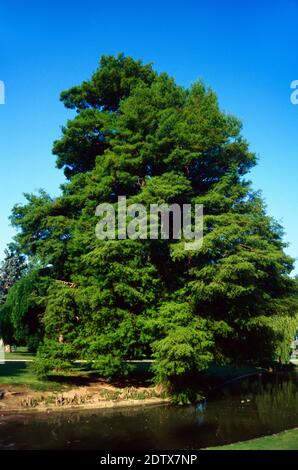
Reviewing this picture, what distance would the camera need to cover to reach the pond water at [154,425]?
13.4 metres

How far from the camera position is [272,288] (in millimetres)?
27500

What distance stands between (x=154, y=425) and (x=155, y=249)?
9.58 metres

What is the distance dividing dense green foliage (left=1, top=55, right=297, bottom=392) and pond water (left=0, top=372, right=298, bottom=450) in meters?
2.30

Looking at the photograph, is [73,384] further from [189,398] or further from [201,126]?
[201,126]

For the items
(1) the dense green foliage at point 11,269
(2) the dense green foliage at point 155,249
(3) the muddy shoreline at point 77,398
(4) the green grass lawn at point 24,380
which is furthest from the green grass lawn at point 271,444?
(1) the dense green foliage at point 11,269

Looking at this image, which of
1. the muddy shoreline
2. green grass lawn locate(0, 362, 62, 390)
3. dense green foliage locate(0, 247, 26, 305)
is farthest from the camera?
dense green foliage locate(0, 247, 26, 305)

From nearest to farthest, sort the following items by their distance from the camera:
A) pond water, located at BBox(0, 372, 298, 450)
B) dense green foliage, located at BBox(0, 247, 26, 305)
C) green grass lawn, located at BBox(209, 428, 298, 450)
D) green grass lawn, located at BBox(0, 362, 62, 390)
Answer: green grass lawn, located at BBox(209, 428, 298, 450) < pond water, located at BBox(0, 372, 298, 450) < green grass lawn, located at BBox(0, 362, 62, 390) < dense green foliage, located at BBox(0, 247, 26, 305)

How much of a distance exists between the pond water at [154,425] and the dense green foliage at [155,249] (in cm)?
230

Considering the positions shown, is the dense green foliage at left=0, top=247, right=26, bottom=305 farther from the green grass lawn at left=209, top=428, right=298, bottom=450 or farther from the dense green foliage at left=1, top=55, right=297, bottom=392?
the green grass lawn at left=209, top=428, right=298, bottom=450

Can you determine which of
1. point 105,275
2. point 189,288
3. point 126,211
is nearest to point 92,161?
point 126,211

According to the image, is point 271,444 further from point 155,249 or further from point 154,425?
point 155,249

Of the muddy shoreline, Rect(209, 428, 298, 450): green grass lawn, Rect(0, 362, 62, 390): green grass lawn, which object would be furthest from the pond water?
Rect(0, 362, 62, 390): green grass lawn

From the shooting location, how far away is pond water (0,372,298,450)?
13.4m

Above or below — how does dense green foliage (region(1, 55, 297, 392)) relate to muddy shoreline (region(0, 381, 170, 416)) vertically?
above
